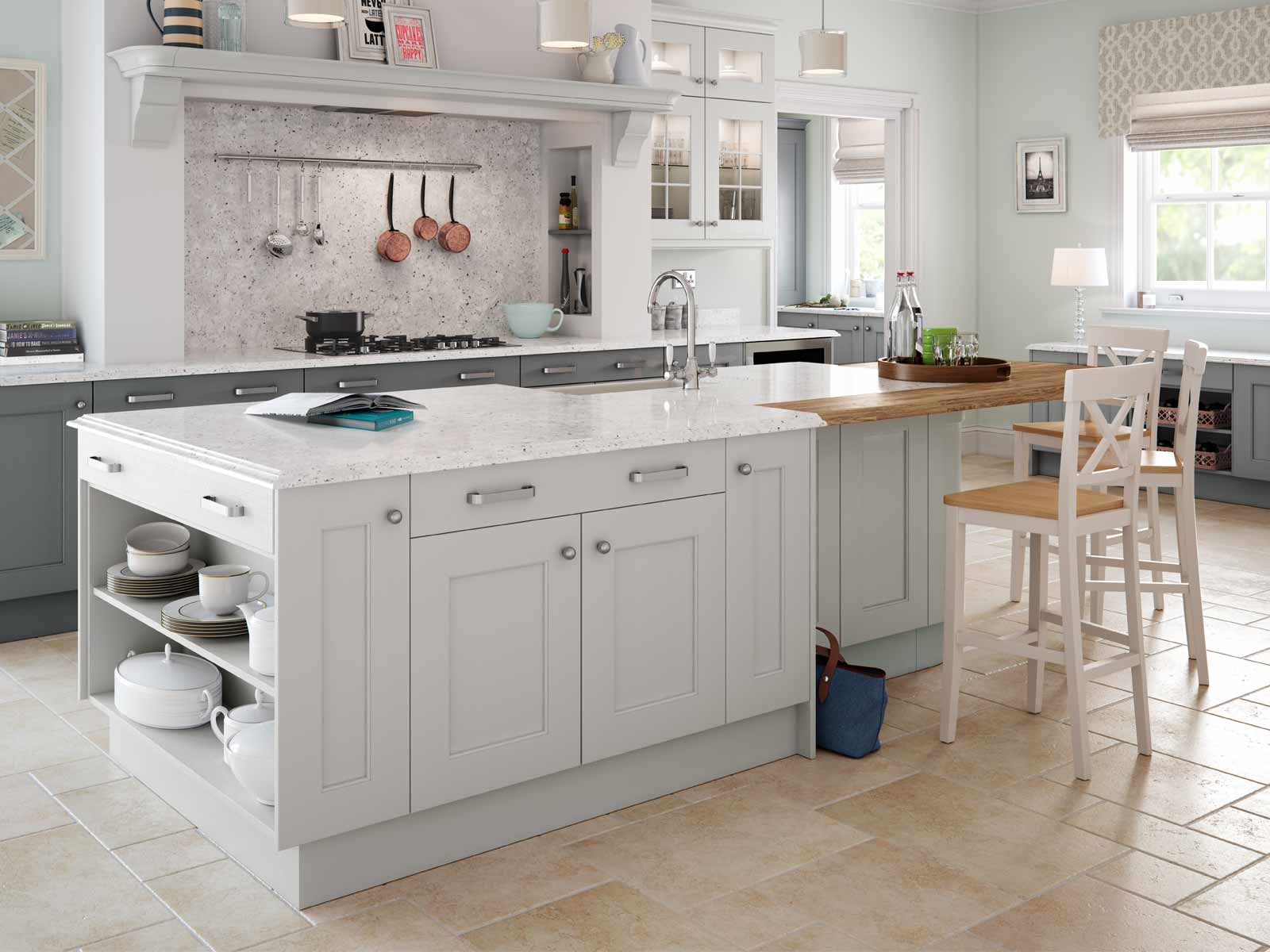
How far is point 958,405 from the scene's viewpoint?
12.1 feet

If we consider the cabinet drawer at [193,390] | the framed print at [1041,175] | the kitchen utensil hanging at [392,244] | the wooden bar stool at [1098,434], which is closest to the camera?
the wooden bar stool at [1098,434]

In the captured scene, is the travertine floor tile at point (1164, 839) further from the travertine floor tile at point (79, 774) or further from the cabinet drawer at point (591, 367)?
the cabinet drawer at point (591, 367)

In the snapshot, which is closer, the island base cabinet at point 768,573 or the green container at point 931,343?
the island base cabinet at point 768,573

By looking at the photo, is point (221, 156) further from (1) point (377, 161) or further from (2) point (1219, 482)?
(2) point (1219, 482)

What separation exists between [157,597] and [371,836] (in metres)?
0.93

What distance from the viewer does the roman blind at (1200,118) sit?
7.10 metres

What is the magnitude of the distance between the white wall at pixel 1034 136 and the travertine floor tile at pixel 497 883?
5947 mm

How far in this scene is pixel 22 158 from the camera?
4.94 m

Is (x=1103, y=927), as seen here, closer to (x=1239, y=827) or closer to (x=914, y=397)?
(x=1239, y=827)

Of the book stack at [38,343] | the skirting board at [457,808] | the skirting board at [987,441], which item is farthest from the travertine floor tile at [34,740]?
the skirting board at [987,441]

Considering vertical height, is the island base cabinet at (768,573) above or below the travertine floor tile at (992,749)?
above

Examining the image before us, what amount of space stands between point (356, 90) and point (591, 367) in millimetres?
1576

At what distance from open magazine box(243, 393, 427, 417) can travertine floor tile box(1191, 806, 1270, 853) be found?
212 centimetres

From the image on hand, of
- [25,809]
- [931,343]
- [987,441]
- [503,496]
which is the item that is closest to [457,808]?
[503,496]
